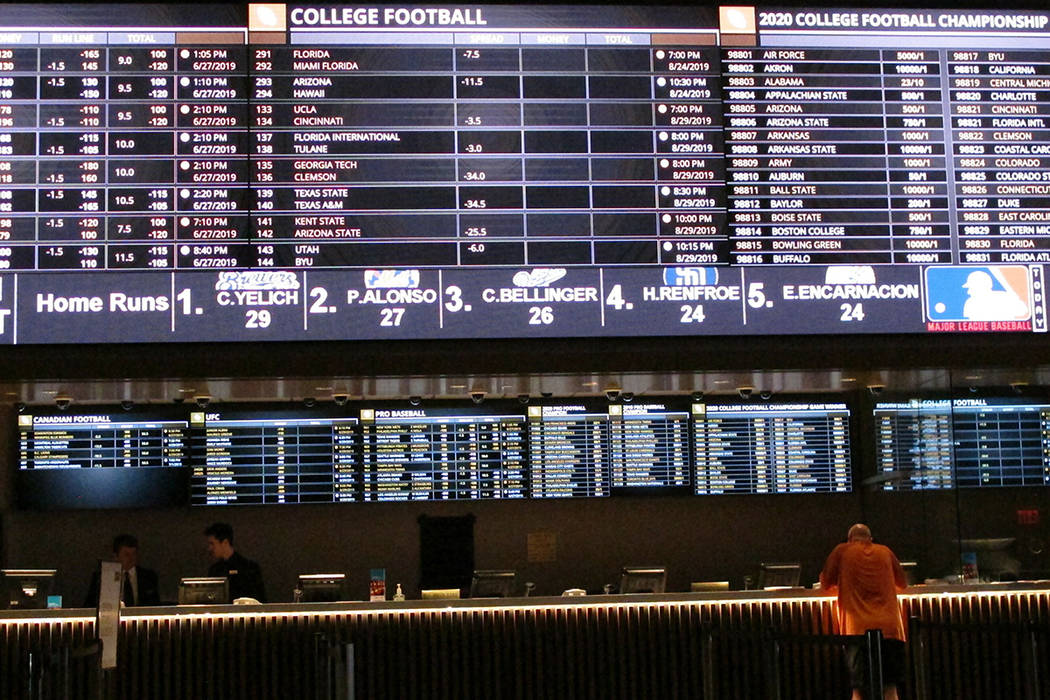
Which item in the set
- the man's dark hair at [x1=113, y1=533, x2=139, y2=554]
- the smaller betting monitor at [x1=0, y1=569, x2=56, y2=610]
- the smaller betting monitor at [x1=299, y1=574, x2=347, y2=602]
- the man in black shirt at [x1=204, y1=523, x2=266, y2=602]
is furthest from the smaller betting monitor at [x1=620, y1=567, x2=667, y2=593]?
the smaller betting monitor at [x1=0, y1=569, x2=56, y2=610]

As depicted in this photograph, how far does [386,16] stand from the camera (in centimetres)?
709

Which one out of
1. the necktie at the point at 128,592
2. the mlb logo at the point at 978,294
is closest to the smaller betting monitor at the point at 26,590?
the necktie at the point at 128,592

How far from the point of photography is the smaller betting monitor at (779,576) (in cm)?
917

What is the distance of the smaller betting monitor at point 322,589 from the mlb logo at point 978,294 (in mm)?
4149

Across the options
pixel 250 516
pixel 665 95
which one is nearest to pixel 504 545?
pixel 250 516

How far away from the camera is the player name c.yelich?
6.96 meters

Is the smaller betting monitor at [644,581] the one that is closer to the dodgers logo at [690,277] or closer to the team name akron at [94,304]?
the dodgers logo at [690,277]

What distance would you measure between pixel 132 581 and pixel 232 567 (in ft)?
2.25

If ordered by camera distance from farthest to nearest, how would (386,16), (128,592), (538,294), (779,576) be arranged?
1. (779,576)
2. (128,592)
3. (386,16)
4. (538,294)

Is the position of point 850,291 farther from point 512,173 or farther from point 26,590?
point 26,590

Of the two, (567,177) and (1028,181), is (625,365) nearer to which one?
(567,177)

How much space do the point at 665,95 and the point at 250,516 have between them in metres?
4.92

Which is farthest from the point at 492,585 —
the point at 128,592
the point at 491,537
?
the point at 128,592

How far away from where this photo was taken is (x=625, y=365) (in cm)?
711
